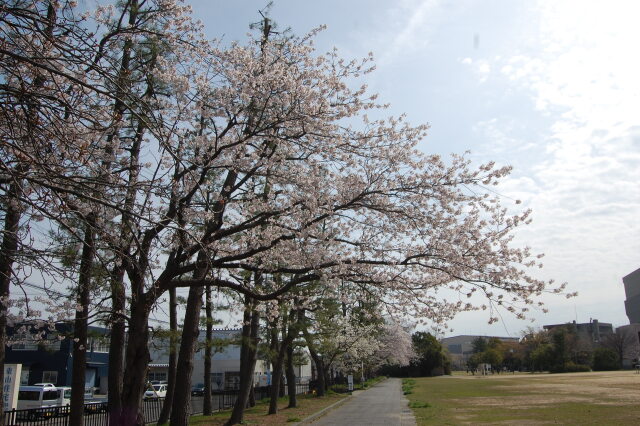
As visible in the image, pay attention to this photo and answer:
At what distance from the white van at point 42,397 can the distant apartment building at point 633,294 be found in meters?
74.7

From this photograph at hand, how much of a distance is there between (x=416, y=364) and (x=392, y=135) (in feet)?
302

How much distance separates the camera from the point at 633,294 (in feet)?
250

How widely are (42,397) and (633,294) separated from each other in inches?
3071

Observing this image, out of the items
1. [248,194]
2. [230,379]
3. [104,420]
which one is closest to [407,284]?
[248,194]

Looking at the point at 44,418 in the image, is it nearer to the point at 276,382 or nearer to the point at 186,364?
the point at 186,364

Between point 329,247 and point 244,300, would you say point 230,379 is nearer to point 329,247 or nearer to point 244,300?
point 244,300

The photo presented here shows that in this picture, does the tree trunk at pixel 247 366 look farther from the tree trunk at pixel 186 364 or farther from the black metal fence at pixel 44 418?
the tree trunk at pixel 186 364

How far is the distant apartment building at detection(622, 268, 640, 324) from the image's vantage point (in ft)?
244

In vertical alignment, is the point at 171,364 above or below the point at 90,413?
above

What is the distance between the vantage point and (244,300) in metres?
16.5

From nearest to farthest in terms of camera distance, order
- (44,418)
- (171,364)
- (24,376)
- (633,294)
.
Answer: (44,418)
(171,364)
(24,376)
(633,294)

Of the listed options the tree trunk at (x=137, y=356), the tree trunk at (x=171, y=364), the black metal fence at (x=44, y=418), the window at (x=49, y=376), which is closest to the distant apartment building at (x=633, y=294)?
the window at (x=49, y=376)

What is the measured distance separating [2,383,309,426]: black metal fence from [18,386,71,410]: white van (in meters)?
5.98

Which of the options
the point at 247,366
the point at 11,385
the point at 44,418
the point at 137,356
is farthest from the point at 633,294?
the point at 137,356
